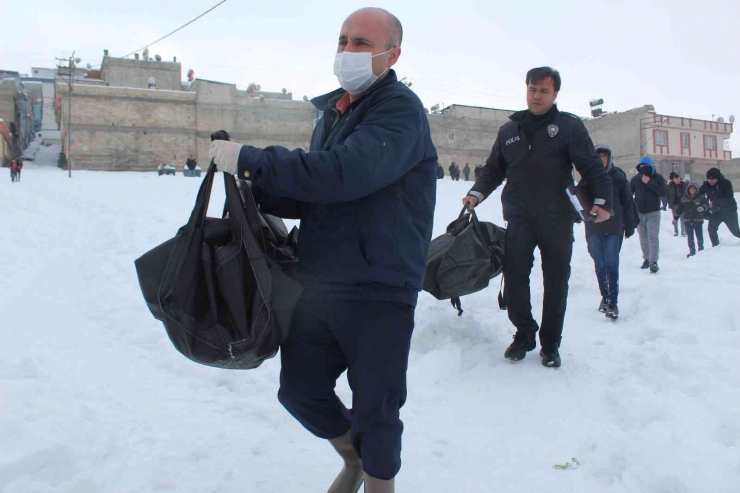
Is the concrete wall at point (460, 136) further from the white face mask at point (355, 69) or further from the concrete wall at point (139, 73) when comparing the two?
the white face mask at point (355, 69)

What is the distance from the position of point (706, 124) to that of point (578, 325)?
55185mm

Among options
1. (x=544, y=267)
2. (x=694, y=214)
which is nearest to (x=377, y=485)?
(x=544, y=267)

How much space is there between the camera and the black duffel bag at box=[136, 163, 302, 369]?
1.85 meters

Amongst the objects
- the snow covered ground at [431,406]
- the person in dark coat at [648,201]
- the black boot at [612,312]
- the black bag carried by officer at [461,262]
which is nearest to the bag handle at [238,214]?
the snow covered ground at [431,406]

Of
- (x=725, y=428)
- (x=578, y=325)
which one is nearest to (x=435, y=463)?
(x=725, y=428)

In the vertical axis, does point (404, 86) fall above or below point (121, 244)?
above

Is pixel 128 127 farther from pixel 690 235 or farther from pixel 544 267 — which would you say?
pixel 544 267

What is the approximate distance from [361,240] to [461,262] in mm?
2286

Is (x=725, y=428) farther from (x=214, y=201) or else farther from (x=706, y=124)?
(x=706, y=124)

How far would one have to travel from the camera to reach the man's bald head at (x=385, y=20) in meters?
2.04

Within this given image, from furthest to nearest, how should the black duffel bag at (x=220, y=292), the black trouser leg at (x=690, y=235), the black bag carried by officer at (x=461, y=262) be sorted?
the black trouser leg at (x=690, y=235)
the black bag carried by officer at (x=461, y=262)
the black duffel bag at (x=220, y=292)

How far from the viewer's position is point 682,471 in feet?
8.75

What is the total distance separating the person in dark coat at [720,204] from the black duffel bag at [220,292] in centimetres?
1198

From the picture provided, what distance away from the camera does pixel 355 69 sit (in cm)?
205
